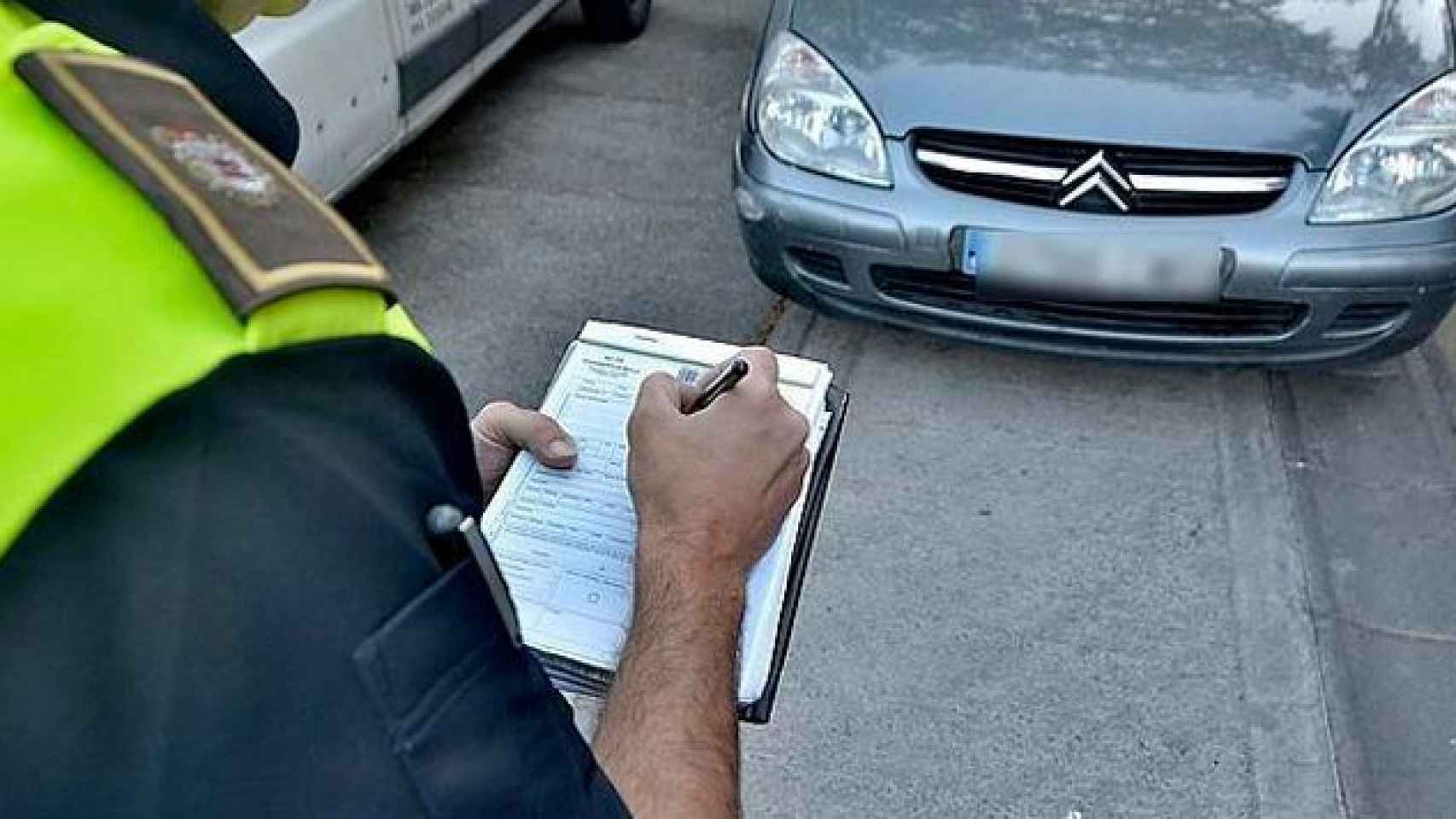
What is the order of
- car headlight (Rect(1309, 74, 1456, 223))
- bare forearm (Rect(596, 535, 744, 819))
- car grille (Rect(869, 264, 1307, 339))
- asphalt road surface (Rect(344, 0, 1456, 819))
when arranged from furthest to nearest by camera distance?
car grille (Rect(869, 264, 1307, 339)) → car headlight (Rect(1309, 74, 1456, 223)) → asphalt road surface (Rect(344, 0, 1456, 819)) → bare forearm (Rect(596, 535, 744, 819))

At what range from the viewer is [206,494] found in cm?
60

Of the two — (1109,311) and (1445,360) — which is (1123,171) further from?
(1445,360)

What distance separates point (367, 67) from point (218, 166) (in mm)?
2992

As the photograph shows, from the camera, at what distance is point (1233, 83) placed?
2.97m

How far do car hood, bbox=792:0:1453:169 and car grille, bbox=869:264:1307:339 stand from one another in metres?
0.33

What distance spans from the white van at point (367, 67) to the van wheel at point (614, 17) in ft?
3.18

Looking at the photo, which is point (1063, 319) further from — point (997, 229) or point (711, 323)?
point (711, 323)

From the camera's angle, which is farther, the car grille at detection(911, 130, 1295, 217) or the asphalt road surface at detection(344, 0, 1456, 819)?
the car grille at detection(911, 130, 1295, 217)

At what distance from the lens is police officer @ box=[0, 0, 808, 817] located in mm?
571

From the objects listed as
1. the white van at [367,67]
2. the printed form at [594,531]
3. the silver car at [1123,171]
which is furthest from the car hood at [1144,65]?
the printed form at [594,531]

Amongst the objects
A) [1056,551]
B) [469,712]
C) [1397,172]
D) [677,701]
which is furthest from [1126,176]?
[469,712]

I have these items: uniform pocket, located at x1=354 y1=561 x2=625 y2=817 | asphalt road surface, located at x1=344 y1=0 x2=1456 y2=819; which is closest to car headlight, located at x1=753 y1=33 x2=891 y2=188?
asphalt road surface, located at x1=344 y1=0 x2=1456 y2=819

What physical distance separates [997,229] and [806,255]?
0.46 m

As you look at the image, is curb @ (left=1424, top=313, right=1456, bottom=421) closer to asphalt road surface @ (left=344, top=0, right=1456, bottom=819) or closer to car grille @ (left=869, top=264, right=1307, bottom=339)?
asphalt road surface @ (left=344, top=0, right=1456, bottom=819)
